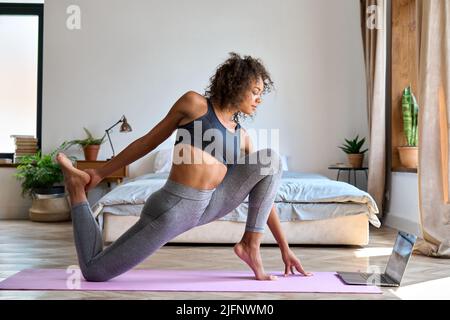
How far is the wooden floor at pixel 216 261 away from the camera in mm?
2018

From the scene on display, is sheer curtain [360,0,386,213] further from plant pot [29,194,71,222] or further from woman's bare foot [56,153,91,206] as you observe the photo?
woman's bare foot [56,153,91,206]

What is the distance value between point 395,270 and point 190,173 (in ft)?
3.38

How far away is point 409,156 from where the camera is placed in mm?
4641

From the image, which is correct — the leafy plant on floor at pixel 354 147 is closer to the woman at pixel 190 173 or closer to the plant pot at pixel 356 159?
the plant pot at pixel 356 159

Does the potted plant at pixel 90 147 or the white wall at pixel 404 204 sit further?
the potted plant at pixel 90 147

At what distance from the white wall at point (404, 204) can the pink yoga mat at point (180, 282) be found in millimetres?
2147

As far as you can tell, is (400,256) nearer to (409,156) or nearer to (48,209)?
(409,156)

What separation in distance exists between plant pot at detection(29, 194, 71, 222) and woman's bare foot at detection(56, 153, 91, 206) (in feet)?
10.8

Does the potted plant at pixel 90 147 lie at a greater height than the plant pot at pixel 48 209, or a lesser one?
greater

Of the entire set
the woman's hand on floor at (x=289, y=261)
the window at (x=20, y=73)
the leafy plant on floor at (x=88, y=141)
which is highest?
the window at (x=20, y=73)

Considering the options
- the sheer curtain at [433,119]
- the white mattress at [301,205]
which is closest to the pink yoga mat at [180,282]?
the white mattress at [301,205]

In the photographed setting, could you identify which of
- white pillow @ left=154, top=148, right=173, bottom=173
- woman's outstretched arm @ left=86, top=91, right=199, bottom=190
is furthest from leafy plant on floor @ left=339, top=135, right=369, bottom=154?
woman's outstretched arm @ left=86, top=91, right=199, bottom=190

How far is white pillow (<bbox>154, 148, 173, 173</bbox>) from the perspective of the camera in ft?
17.6
